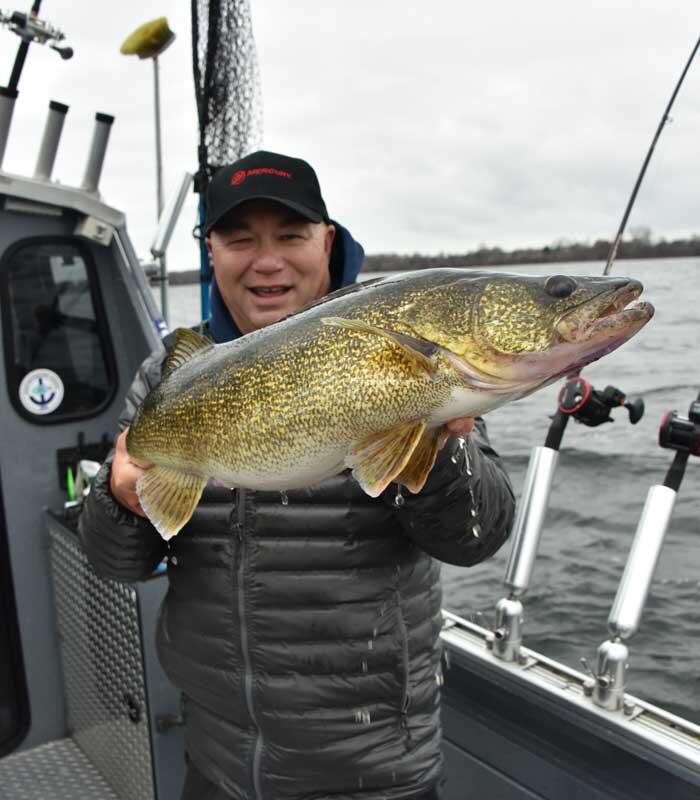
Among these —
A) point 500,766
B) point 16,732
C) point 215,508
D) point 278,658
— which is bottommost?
point 16,732

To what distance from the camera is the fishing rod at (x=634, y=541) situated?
2.82 metres

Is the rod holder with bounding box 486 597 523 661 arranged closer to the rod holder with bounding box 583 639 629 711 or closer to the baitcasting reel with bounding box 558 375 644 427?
the rod holder with bounding box 583 639 629 711

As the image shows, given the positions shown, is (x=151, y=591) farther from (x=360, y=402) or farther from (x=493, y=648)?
(x=360, y=402)

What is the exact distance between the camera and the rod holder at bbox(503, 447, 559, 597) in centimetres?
317

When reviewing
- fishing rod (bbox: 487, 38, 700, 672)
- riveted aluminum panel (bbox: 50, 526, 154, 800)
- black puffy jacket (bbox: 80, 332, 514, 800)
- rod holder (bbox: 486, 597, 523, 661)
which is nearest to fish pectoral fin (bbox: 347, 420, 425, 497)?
black puffy jacket (bbox: 80, 332, 514, 800)

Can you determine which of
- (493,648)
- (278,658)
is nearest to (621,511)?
(493,648)

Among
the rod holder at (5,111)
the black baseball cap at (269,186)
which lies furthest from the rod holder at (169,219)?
the black baseball cap at (269,186)

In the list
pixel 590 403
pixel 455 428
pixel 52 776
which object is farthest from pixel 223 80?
pixel 52 776

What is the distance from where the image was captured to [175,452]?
6.56ft

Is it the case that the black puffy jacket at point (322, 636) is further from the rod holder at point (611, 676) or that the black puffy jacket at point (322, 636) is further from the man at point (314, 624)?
the rod holder at point (611, 676)

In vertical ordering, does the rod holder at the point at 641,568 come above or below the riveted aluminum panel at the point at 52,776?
above

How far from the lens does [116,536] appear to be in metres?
2.36

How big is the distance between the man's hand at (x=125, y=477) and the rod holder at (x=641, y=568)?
1720mm

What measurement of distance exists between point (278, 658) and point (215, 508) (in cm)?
46
